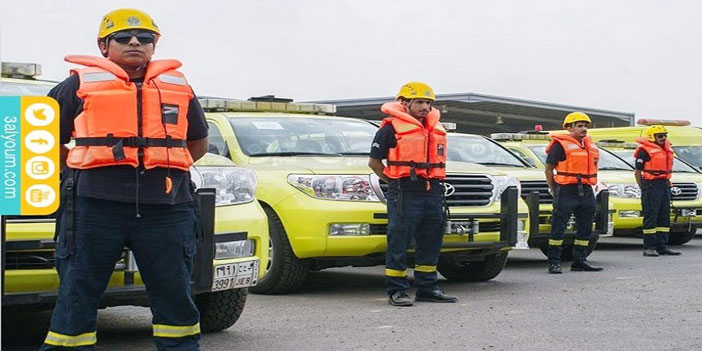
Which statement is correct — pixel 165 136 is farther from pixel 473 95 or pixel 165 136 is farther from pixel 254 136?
pixel 473 95

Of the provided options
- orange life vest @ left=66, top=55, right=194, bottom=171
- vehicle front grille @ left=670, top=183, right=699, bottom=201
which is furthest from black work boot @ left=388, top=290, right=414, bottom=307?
vehicle front grille @ left=670, top=183, right=699, bottom=201

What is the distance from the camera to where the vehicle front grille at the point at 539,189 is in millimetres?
12727

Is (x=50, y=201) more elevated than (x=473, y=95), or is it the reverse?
(x=473, y=95)

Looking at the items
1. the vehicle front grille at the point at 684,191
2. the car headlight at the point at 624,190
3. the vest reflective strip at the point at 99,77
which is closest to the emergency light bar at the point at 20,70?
the vest reflective strip at the point at 99,77

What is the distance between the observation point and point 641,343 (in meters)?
6.61

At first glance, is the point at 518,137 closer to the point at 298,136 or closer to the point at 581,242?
the point at 581,242

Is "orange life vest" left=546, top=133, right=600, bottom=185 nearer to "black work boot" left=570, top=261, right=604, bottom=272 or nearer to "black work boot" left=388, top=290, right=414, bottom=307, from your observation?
"black work boot" left=570, top=261, right=604, bottom=272

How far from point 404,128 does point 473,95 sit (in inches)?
684

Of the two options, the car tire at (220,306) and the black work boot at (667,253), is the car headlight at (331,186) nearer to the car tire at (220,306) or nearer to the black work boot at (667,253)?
the car tire at (220,306)

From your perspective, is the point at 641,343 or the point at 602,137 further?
the point at 602,137

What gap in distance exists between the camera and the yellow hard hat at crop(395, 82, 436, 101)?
29.6 feet

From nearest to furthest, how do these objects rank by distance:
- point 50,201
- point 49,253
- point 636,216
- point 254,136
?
point 50,201 < point 49,253 < point 254,136 < point 636,216

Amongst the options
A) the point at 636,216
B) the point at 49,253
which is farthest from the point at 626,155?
the point at 49,253

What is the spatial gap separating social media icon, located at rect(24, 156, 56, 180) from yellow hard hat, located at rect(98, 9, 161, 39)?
3.57 feet
